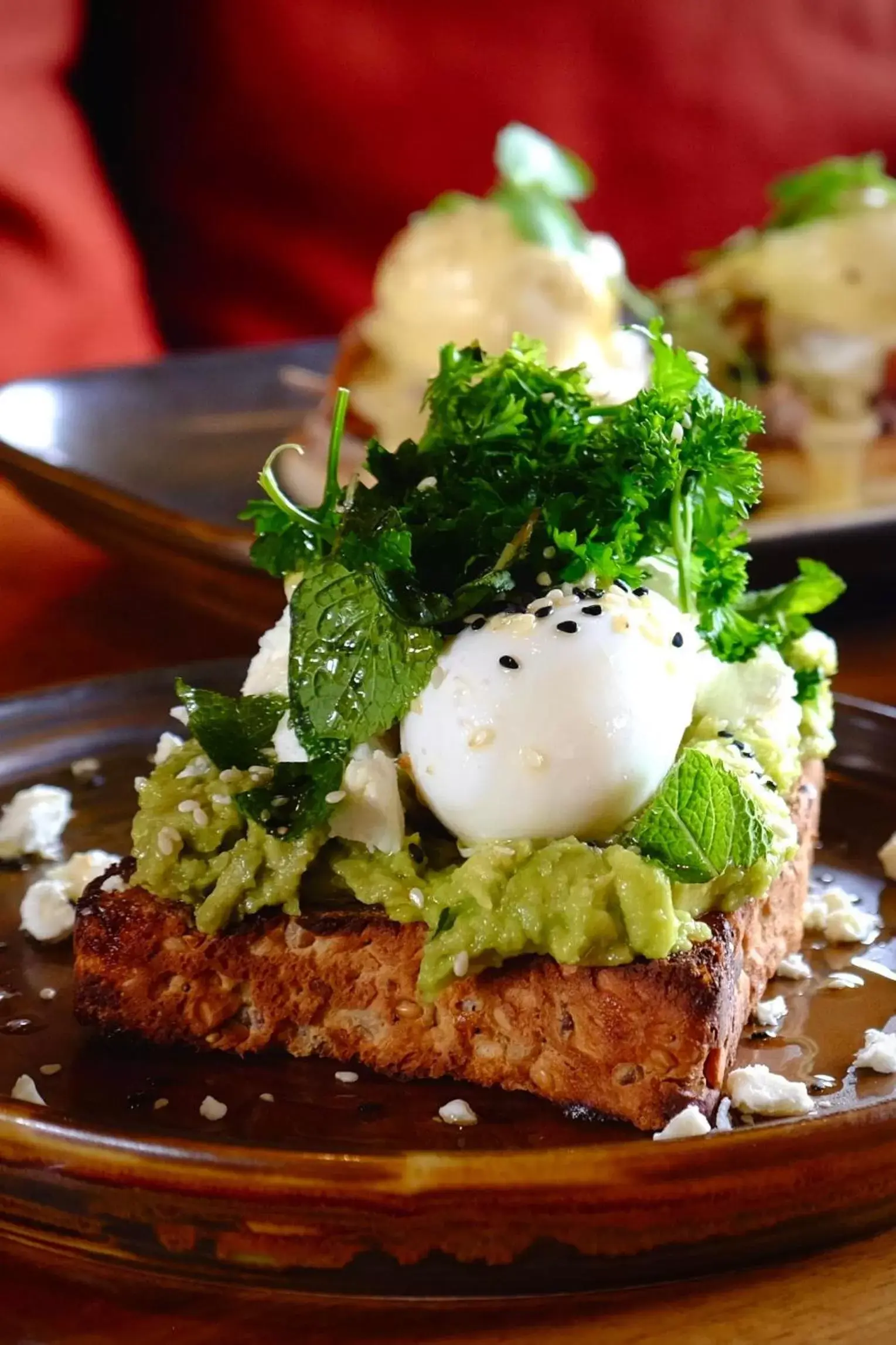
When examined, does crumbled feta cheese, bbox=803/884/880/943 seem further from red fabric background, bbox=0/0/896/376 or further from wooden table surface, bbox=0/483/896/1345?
red fabric background, bbox=0/0/896/376

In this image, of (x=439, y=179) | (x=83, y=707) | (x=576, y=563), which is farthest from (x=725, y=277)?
(x=576, y=563)

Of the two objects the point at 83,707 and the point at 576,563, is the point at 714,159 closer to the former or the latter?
the point at 83,707

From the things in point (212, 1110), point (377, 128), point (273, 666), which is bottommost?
point (212, 1110)

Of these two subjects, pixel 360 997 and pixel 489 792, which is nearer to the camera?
pixel 489 792

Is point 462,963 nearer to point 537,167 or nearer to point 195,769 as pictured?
point 195,769

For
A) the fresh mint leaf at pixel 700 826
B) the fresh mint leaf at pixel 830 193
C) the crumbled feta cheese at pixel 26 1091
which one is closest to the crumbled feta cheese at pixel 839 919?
the fresh mint leaf at pixel 700 826

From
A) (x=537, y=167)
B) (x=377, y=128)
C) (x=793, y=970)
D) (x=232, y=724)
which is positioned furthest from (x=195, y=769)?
(x=377, y=128)
